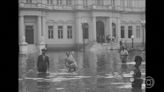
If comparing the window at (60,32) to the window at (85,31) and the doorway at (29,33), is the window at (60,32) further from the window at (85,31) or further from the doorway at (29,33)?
the doorway at (29,33)

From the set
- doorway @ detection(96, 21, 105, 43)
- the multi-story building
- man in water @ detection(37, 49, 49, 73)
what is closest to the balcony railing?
the multi-story building

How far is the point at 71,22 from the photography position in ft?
157

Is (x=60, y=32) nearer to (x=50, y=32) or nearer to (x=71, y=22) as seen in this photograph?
(x=50, y=32)

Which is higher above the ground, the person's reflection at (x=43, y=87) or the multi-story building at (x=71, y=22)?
the multi-story building at (x=71, y=22)

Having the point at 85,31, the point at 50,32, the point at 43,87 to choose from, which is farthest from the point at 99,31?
the point at 43,87

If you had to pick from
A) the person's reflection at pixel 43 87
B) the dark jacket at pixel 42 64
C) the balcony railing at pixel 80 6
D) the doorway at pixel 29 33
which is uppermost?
the balcony railing at pixel 80 6

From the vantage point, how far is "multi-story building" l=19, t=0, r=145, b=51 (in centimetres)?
4464

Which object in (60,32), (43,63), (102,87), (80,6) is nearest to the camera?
(102,87)

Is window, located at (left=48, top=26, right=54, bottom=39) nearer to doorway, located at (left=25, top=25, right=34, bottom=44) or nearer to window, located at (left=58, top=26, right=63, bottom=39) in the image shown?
window, located at (left=58, top=26, right=63, bottom=39)

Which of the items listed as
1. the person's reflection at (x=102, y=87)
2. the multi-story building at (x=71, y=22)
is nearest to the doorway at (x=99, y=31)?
the multi-story building at (x=71, y=22)

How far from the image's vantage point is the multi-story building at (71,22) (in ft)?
146
